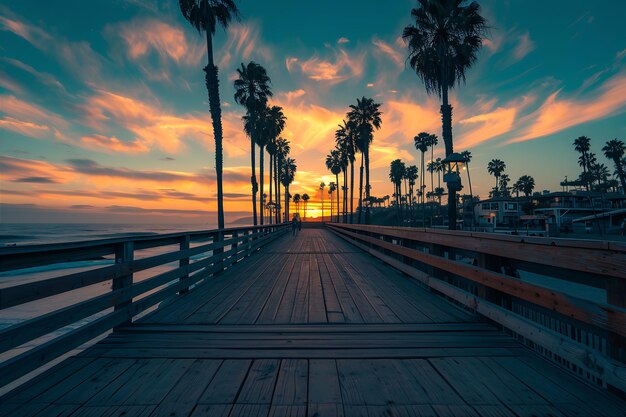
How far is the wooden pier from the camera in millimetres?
2188

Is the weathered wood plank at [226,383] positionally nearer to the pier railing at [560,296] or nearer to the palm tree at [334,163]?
the pier railing at [560,296]

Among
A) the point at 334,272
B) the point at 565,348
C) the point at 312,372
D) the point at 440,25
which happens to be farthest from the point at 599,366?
the point at 440,25

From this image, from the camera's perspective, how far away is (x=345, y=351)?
306 centimetres

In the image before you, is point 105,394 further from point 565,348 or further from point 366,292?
point 366,292

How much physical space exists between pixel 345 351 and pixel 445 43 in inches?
810

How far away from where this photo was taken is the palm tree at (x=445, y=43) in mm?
17984

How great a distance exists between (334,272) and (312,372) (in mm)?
5266

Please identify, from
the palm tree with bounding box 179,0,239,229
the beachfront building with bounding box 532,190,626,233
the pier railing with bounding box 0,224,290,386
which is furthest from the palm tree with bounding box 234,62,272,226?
the beachfront building with bounding box 532,190,626,233

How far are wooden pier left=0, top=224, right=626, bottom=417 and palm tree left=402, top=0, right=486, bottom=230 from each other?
15.1m

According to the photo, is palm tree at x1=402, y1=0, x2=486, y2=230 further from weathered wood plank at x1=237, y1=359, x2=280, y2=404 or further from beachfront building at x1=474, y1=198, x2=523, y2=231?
beachfront building at x1=474, y1=198, x2=523, y2=231

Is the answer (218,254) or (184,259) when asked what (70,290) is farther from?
(218,254)

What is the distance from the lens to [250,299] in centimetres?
514

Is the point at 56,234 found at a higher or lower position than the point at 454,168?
lower

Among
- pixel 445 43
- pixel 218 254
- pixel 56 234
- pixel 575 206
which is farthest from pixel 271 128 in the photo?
pixel 56 234
